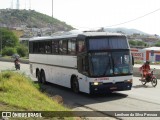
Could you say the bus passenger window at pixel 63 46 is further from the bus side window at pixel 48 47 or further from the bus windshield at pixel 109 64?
the bus windshield at pixel 109 64

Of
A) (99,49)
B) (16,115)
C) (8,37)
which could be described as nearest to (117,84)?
(99,49)

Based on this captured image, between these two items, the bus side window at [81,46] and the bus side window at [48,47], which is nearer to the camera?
the bus side window at [81,46]

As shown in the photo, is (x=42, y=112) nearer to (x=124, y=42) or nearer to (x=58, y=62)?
(x=124, y=42)

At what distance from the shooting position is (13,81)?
17.5 m

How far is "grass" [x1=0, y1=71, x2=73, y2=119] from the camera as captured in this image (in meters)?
11.5

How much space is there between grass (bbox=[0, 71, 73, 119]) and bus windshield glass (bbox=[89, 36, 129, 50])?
3.53m

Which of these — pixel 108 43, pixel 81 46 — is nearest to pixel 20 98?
pixel 81 46

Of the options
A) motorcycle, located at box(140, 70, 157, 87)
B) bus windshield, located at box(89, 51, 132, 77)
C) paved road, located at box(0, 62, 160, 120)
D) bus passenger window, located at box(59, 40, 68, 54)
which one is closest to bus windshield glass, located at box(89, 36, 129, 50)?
bus windshield, located at box(89, 51, 132, 77)

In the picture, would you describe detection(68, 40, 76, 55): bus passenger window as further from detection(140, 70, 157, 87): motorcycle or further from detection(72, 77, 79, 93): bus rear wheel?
detection(140, 70, 157, 87): motorcycle

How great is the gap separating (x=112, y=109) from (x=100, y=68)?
11.1 feet

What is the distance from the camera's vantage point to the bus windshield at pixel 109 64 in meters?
17.3

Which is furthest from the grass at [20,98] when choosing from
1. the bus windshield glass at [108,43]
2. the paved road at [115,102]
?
the bus windshield glass at [108,43]

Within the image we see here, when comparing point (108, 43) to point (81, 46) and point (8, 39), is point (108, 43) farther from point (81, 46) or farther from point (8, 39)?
point (8, 39)

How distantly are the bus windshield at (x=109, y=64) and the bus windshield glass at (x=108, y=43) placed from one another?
312 mm
